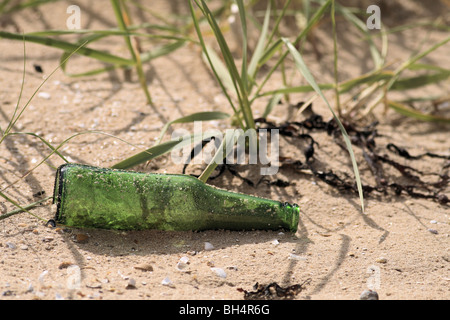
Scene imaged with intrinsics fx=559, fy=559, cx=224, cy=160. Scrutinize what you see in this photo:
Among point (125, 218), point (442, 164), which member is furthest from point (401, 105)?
point (125, 218)

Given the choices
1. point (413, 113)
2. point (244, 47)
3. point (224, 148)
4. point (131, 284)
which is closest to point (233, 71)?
point (244, 47)

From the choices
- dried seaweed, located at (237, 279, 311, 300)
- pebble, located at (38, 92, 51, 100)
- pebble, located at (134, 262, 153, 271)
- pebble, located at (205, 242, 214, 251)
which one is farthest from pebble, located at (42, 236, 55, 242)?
pebble, located at (38, 92, 51, 100)

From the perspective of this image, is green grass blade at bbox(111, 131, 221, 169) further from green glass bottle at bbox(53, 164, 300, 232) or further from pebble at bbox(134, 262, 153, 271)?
pebble at bbox(134, 262, 153, 271)

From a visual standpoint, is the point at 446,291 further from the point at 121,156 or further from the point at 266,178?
the point at 121,156
